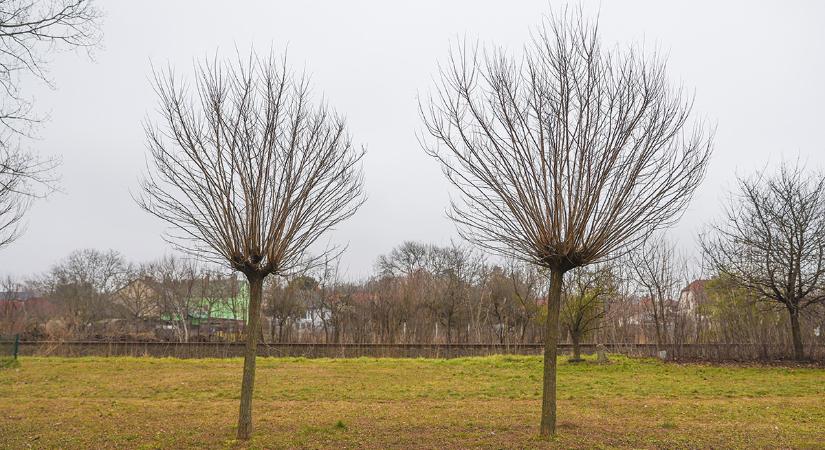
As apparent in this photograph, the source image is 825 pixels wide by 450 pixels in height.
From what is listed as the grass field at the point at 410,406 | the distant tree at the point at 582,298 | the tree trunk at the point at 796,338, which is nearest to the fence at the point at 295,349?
the distant tree at the point at 582,298

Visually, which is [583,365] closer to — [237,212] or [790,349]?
[790,349]

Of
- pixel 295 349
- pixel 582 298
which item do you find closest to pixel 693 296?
pixel 582 298

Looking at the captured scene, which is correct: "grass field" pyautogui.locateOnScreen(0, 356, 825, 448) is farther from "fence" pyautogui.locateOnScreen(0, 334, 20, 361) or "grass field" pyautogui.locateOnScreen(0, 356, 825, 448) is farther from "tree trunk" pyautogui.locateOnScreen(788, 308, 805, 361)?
"fence" pyautogui.locateOnScreen(0, 334, 20, 361)

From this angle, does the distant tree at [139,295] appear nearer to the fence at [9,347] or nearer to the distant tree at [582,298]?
the fence at [9,347]

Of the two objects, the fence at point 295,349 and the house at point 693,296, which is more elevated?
the house at point 693,296

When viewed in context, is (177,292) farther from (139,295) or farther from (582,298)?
(582,298)

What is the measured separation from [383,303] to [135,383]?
18303 mm

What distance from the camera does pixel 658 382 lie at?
14.7 meters

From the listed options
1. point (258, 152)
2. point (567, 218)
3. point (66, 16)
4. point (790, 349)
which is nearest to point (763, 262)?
point (790, 349)

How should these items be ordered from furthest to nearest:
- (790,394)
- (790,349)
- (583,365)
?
(790,349)
(583,365)
(790,394)

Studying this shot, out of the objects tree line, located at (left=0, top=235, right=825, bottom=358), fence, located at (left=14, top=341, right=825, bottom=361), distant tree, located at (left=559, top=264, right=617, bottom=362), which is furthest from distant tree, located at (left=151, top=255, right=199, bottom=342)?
distant tree, located at (left=559, top=264, right=617, bottom=362)

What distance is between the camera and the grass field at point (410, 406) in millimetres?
7508

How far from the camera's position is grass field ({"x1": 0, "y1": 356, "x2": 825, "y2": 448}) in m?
7.51

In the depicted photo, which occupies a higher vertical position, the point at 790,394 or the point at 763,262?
the point at 763,262
